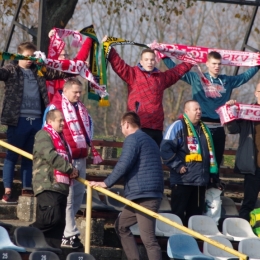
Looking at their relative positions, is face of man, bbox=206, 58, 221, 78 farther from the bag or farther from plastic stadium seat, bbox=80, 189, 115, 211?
plastic stadium seat, bbox=80, 189, 115, 211

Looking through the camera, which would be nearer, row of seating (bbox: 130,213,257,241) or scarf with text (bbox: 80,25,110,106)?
row of seating (bbox: 130,213,257,241)

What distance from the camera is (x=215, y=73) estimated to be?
1228 centimetres

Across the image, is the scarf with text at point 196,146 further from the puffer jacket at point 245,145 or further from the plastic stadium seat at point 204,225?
the plastic stadium seat at point 204,225

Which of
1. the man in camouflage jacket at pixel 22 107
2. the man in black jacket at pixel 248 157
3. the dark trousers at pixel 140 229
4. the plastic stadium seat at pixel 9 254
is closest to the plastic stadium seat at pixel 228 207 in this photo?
the man in black jacket at pixel 248 157

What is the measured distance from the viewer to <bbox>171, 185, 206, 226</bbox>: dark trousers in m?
11.4

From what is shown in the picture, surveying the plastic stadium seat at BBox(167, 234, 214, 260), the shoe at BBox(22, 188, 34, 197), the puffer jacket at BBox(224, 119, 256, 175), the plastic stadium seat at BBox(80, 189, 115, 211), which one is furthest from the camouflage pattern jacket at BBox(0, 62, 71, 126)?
the puffer jacket at BBox(224, 119, 256, 175)

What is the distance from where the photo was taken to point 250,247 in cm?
1109

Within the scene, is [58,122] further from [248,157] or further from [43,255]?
[248,157]

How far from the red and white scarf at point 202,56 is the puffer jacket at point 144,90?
710 mm

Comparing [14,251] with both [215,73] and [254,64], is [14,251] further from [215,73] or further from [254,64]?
[254,64]

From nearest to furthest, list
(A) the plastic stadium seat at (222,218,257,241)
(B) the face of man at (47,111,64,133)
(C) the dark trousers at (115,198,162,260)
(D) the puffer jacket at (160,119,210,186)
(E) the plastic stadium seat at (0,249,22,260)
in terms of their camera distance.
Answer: (E) the plastic stadium seat at (0,249,22,260) → (B) the face of man at (47,111,64,133) → (C) the dark trousers at (115,198,162,260) → (D) the puffer jacket at (160,119,210,186) → (A) the plastic stadium seat at (222,218,257,241)

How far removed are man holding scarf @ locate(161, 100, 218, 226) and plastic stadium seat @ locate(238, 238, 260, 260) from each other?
858 millimetres

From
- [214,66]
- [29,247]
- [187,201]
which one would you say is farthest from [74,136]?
[214,66]

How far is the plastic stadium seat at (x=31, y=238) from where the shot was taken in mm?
9617
